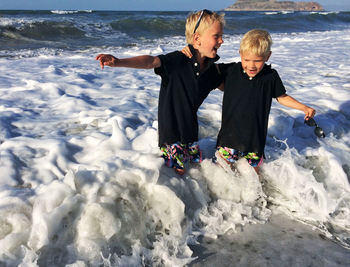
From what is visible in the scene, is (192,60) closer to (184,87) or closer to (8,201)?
(184,87)

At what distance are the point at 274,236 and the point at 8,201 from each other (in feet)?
6.21

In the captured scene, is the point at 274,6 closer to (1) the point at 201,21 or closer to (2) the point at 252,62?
(2) the point at 252,62

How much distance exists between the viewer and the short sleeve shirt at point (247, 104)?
2.53 meters

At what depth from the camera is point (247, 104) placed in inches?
101

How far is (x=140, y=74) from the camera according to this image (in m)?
6.82

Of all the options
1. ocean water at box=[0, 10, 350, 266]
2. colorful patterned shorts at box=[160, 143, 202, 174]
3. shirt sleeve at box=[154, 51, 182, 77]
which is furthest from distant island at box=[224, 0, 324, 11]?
shirt sleeve at box=[154, 51, 182, 77]

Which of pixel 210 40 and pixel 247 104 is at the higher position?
pixel 210 40

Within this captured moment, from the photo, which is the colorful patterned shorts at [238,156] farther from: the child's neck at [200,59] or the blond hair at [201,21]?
the blond hair at [201,21]

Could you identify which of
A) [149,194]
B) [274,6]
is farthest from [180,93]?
[274,6]

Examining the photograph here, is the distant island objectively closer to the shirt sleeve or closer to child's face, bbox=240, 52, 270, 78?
child's face, bbox=240, 52, 270, 78

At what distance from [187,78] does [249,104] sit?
0.58 m

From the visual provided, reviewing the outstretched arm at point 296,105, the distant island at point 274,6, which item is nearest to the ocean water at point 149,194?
the outstretched arm at point 296,105

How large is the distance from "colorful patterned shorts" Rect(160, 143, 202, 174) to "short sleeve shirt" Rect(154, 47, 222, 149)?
0.24ft

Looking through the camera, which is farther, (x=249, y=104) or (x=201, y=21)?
(x=249, y=104)
